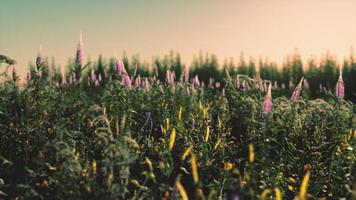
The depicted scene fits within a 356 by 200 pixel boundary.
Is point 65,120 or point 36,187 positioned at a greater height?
point 65,120

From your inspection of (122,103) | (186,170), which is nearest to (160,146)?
(186,170)

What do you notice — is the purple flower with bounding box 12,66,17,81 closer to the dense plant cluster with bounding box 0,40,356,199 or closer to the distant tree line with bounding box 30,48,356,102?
the dense plant cluster with bounding box 0,40,356,199

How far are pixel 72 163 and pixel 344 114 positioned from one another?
3.79 m

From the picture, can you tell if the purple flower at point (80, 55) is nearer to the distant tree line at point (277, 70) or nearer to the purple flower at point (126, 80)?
the purple flower at point (126, 80)

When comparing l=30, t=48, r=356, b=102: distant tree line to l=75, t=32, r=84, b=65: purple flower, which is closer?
l=75, t=32, r=84, b=65: purple flower

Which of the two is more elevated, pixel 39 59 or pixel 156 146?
pixel 39 59

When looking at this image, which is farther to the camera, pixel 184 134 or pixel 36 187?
pixel 184 134

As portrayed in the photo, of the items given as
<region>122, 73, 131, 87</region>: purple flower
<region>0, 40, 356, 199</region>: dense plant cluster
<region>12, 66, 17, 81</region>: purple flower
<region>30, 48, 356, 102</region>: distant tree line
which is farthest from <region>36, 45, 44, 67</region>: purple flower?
<region>30, 48, 356, 102</region>: distant tree line

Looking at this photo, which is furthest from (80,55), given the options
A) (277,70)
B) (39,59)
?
(277,70)

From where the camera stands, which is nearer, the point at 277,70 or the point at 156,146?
the point at 156,146

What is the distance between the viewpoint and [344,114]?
589cm

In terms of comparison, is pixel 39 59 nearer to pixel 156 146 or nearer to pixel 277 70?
pixel 156 146

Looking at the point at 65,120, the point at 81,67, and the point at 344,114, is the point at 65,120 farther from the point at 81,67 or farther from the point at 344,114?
the point at 344,114

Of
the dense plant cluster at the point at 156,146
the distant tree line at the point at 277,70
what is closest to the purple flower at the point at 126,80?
the dense plant cluster at the point at 156,146
